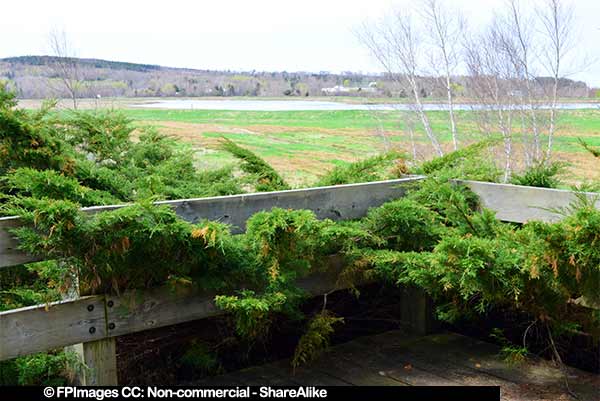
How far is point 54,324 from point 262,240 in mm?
869

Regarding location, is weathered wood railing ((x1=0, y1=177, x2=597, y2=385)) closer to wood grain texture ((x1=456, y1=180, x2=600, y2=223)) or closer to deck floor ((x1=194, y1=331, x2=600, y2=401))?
wood grain texture ((x1=456, y1=180, x2=600, y2=223))

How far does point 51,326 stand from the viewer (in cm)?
244

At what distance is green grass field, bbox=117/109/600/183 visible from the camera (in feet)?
51.0

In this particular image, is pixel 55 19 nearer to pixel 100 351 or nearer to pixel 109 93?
pixel 109 93

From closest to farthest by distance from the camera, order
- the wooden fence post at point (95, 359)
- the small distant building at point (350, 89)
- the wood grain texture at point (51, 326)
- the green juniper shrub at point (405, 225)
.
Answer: the wood grain texture at point (51, 326) → the wooden fence post at point (95, 359) → the green juniper shrub at point (405, 225) → the small distant building at point (350, 89)

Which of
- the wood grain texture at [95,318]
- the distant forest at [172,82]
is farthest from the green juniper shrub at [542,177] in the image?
the distant forest at [172,82]

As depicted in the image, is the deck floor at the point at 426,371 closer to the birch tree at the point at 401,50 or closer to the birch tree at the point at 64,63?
the birch tree at the point at 64,63

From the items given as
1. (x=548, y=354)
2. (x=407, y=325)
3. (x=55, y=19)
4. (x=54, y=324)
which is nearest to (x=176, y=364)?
(x=54, y=324)

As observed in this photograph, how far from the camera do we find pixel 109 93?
1422cm

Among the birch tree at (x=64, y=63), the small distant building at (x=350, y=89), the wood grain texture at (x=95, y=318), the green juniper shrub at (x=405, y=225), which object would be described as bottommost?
the wood grain texture at (x=95, y=318)

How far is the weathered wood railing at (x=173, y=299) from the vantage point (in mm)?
2395

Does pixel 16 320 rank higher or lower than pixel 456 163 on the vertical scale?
lower

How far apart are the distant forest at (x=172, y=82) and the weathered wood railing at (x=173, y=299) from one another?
30.8 feet

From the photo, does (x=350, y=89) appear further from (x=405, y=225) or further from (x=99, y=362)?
(x=99, y=362)
